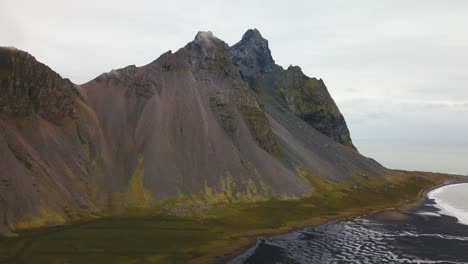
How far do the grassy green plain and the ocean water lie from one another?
16.4 feet

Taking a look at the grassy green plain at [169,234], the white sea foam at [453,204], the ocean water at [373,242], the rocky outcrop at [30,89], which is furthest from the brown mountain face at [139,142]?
the white sea foam at [453,204]

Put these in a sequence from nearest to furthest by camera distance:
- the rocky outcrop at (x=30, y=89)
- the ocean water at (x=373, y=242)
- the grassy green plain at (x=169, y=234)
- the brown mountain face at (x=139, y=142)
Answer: the grassy green plain at (x=169, y=234) < the ocean water at (x=373, y=242) < the brown mountain face at (x=139, y=142) < the rocky outcrop at (x=30, y=89)

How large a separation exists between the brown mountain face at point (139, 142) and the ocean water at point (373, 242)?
107 feet

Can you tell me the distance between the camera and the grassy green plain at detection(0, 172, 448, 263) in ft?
234

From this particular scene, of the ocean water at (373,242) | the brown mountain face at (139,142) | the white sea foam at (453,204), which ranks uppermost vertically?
the brown mountain face at (139,142)

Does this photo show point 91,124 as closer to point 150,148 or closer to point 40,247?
point 150,148

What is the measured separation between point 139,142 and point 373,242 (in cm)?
7280

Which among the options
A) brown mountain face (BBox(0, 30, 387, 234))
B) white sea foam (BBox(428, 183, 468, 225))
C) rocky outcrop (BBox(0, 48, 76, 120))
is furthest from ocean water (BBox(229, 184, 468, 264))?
rocky outcrop (BBox(0, 48, 76, 120))

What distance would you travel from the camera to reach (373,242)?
93812mm

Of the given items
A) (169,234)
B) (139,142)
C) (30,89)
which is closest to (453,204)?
(139,142)

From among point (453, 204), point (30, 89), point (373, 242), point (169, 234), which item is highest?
point (30, 89)

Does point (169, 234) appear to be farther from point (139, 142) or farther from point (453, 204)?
point (453, 204)

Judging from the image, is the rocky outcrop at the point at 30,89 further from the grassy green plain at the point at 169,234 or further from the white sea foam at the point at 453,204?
the white sea foam at the point at 453,204

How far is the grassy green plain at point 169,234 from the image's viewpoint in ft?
234
